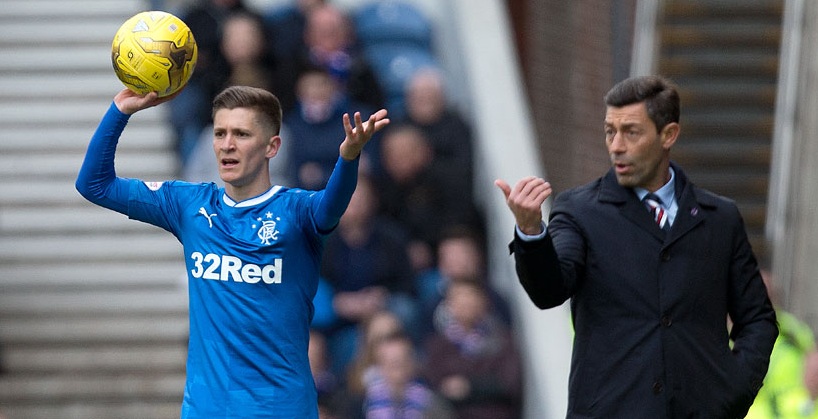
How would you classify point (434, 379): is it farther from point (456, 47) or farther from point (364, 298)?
point (456, 47)

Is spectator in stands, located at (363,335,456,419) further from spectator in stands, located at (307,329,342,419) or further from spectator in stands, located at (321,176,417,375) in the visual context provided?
spectator in stands, located at (321,176,417,375)

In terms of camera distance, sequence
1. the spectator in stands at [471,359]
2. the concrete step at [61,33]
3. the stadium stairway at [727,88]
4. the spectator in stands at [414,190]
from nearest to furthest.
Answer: the spectator in stands at [471,359], the spectator in stands at [414,190], the concrete step at [61,33], the stadium stairway at [727,88]

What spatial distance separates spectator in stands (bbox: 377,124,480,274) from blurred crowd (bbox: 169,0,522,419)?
11 mm

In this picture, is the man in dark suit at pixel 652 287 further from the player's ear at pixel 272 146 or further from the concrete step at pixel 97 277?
the concrete step at pixel 97 277

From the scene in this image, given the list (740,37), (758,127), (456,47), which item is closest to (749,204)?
(758,127)

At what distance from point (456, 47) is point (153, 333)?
419 centimetres

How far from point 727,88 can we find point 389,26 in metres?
3.50

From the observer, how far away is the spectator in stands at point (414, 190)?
1171 centimetres

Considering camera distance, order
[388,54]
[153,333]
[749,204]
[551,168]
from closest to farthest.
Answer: [153,333], [388,54], [749,204], [551,168]

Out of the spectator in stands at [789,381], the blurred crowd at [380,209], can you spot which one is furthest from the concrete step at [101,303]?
the spectator in stands at [789,381]

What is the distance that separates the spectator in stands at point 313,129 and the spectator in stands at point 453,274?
102 centimetres

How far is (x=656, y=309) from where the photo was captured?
224 inches

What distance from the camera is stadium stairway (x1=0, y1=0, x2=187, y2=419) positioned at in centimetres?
1112

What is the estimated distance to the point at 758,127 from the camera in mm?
14930
